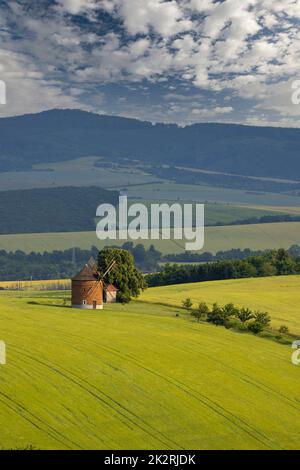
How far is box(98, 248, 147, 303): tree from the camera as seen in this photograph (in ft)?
345

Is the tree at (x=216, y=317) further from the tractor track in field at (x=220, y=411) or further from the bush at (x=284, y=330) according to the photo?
the tractor track in field at (x=220, y=411)

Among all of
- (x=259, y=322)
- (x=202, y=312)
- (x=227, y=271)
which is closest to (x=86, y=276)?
(x=202, y=312)

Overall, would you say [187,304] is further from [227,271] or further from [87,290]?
[227,271]

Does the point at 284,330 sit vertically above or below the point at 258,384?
above

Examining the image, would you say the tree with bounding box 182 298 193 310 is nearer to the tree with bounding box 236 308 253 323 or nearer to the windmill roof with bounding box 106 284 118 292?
the tree with bounding box 236 308 253 323

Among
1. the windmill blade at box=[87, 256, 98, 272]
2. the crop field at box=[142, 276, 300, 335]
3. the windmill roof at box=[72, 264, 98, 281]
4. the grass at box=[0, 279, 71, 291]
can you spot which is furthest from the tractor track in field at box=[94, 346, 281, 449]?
the grass at box=[0, 279, 71, 291]

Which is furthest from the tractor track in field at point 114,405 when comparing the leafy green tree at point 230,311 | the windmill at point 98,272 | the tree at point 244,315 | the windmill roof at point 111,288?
the windmill roof at point 111,288

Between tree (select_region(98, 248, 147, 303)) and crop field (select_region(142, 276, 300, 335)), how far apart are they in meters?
5.44

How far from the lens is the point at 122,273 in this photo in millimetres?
106750

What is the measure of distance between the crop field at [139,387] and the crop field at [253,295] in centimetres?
1899

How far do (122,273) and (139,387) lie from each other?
44130 mm
